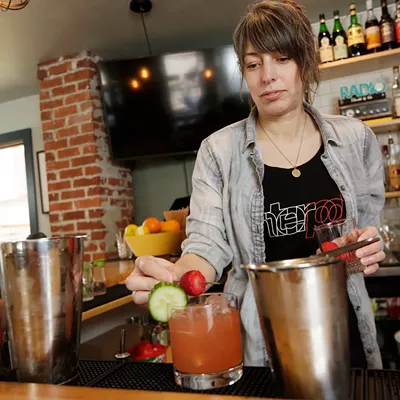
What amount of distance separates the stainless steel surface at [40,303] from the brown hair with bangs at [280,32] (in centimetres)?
65

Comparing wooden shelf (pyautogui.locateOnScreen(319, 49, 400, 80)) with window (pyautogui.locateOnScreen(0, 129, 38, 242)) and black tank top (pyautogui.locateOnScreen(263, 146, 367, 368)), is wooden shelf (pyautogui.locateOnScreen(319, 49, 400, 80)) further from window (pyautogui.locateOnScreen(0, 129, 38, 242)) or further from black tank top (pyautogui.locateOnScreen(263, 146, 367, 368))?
window (pyautogui.locateOnScreen(0, 129, 38, 242))

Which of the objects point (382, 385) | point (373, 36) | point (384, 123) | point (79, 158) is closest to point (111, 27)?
point (79, 158)

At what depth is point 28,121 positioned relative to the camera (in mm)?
4066

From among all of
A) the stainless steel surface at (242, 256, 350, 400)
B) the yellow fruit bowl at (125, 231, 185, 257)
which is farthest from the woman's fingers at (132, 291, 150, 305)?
the yellow fruit bowl at (125, 231, 185, 257)

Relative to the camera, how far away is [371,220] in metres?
1.22

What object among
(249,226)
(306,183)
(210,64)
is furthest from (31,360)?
(210,64)

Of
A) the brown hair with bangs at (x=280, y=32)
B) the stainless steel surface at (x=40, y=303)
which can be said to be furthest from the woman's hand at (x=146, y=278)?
the brown hair with bangs at (x=280, y=32)

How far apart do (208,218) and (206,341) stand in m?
0.51

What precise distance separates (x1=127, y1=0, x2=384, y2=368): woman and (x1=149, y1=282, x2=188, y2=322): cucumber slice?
1.18 ft

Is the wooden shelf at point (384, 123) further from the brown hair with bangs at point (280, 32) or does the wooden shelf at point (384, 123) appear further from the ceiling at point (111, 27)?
the brown hair with bangs at point (280, 32)

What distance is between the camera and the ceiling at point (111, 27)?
261 centimetres

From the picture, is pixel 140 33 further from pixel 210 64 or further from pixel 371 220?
pixel 371 220

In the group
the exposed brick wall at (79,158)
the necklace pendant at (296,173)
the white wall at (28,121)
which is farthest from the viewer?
the white wall at (28,121)

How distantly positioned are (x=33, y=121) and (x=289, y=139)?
133 inches
